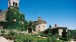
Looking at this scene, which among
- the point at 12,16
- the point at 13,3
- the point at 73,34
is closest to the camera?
the point at 73,34

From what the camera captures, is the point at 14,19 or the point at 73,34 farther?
the point at 14,19

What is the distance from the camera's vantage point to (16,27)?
207 feet

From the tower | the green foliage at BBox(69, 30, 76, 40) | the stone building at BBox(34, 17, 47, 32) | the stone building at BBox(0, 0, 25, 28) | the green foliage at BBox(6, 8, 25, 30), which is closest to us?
the green foliage at BBox(69, 30, 76, 40)

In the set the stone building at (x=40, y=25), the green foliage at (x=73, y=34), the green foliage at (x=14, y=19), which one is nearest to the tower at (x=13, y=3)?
the green foliage at (x=14, y=19)

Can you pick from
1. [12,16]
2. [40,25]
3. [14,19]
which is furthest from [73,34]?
[12,16]

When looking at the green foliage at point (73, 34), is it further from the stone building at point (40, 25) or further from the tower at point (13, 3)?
the tower at point (13, 3)

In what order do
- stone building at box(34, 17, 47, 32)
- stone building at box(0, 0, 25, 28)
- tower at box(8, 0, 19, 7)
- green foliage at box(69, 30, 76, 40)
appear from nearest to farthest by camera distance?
1. green foliage at box(69, 30, 76, 40)
2. stone building at box(0, 0, 25, 28)
3. tower at box(8, 0, 19, 7)
4. stone building at box(34, 17, 47, 32)

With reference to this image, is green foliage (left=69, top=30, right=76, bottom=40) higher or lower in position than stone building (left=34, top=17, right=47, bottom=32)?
lower

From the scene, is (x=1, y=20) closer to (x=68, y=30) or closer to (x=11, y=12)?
(x=11, y=12)

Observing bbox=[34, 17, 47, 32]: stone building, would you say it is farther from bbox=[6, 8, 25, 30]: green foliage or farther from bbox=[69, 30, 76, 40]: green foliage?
bbox=[69, 30, 76, 40]: green foliage

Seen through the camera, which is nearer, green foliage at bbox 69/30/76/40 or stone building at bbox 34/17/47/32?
green foliage at bbox 69/30/76/40

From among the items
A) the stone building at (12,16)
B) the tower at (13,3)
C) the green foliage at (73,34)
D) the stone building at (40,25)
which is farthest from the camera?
the stone building at (40,25)

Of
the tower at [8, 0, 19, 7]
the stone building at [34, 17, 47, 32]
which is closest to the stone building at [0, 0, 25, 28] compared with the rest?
the tower at [8, 0, 19, 7]

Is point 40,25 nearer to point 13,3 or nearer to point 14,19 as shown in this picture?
point 14,19
